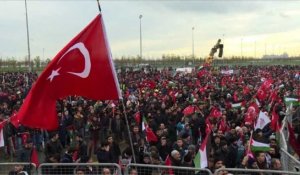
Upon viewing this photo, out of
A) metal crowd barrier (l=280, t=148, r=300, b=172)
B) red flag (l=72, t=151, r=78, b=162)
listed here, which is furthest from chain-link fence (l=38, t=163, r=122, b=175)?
metal crowd barrier (l=280, t=148, r=300, b=172)

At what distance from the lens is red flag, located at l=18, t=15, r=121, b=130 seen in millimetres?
6625

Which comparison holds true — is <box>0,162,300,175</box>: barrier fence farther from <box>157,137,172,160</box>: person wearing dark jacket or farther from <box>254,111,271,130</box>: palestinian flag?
<box>254,111,271,130</box>: palestinian flag

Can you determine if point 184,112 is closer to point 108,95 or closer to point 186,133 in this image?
point 186,133

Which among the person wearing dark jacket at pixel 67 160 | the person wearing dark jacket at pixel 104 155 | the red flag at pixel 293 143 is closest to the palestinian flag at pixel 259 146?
the red flag at pixel 293 143

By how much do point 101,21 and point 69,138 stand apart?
1013 cm

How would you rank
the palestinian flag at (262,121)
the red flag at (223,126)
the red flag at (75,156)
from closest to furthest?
the red flag at (75,156)
the palestinian flag at (262,121)
the red flag at (223,126)

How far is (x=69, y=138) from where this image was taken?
1662 cm

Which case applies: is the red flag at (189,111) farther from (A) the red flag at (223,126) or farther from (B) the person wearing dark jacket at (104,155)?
(B) the person wearing dark jacket at (104,155)

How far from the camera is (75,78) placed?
22.8ft

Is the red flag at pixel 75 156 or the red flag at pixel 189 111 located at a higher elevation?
the red flag at pixel 189 111

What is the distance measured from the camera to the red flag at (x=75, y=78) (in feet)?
21.7

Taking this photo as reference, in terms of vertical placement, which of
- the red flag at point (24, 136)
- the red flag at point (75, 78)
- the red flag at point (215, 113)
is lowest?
the red flag at point (24, 136)

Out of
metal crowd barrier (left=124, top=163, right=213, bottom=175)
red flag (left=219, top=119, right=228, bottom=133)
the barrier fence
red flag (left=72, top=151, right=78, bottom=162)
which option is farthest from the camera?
red flag (left=219, top=119, right=228, bottom=133)

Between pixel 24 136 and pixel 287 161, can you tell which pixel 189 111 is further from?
pixel 287 161
